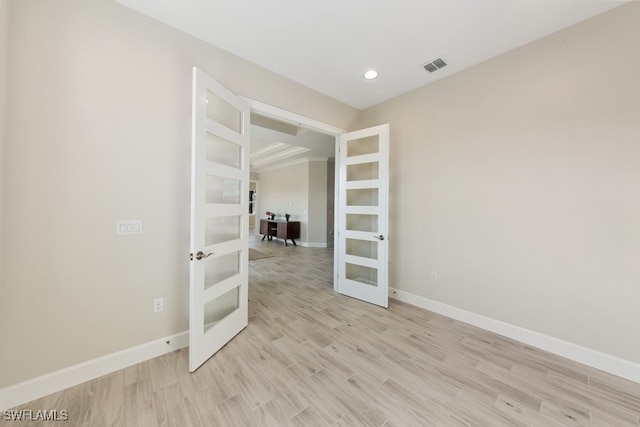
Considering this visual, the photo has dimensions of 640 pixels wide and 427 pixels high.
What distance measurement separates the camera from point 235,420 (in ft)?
4.51

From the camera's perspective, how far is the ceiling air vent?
245 centimetres

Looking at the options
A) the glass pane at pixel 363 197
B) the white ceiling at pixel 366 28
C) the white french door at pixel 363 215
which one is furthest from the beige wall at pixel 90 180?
the glass pane at pixel 363 197

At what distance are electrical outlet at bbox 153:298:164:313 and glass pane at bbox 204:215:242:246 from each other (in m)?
0.63

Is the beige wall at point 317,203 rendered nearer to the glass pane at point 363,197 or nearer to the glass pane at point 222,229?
the glass pane at point 363,197

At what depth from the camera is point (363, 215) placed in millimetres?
3326

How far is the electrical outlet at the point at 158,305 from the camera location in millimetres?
1943

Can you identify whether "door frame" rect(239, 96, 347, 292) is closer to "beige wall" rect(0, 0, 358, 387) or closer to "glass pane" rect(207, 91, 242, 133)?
"glass pane" rect(207, 91, 242, 133)

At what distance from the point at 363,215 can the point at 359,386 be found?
2114 millimetres

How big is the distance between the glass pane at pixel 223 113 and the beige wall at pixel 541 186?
2.27 metres

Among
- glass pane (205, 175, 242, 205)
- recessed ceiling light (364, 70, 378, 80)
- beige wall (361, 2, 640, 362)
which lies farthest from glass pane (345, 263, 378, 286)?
recessed ceiling light (364, 70, 378, 80)

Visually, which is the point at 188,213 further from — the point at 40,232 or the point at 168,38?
the point at 168,38

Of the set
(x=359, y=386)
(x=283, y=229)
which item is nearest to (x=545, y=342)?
(x=359, y=386)

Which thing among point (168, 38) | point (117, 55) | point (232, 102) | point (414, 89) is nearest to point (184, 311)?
point (232, 102)

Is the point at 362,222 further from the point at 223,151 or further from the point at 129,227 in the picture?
the point at 129,227
